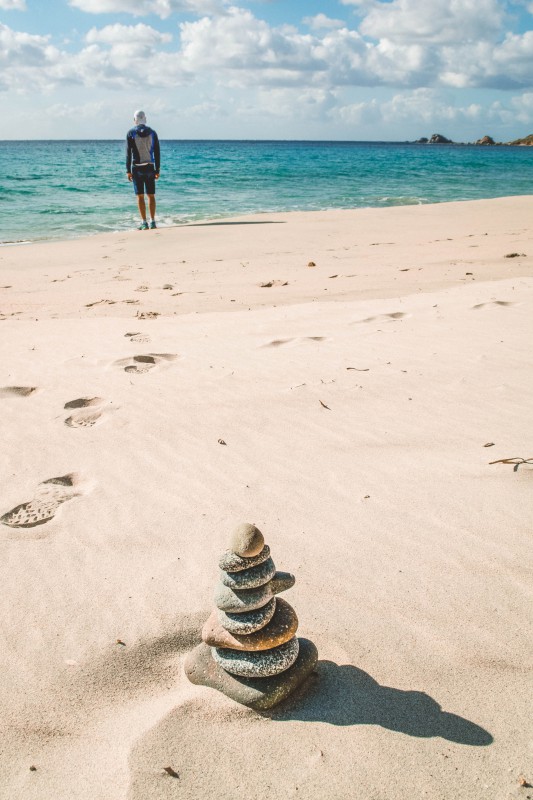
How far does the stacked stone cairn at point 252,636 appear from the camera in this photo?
161 cm

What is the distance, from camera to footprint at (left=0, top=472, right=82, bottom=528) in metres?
2.52

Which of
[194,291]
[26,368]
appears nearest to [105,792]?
[26,368]

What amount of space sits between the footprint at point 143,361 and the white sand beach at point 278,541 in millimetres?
21

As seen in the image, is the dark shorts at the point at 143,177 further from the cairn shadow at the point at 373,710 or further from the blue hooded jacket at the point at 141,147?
the cairn shadow at the point at 373,710

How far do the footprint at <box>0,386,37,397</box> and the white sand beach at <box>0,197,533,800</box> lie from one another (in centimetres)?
2

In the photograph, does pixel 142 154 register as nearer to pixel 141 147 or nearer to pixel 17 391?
pixel 141 147

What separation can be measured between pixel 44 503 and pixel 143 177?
9254mm

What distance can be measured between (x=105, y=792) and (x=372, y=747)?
27.2 inches

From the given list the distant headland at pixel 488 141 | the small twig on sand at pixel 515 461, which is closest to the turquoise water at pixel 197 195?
the small twig on sand at pixel 515 461

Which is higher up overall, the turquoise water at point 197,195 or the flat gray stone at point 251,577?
the turquoise water at point 197,195

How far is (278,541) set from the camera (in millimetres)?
2377

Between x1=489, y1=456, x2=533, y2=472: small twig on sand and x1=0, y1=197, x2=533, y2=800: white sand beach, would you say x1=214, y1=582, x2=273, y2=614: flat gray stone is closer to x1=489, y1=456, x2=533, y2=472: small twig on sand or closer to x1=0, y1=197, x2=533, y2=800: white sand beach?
x1=0, y1=197, x2=533, y2=800: white sand beach

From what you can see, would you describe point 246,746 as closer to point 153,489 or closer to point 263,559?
point 263,559

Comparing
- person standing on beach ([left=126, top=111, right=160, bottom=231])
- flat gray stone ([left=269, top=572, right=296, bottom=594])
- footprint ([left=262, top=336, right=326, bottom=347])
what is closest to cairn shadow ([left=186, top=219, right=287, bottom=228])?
person standing on beach ([left=126, top=111, right=160, bottom=231])
